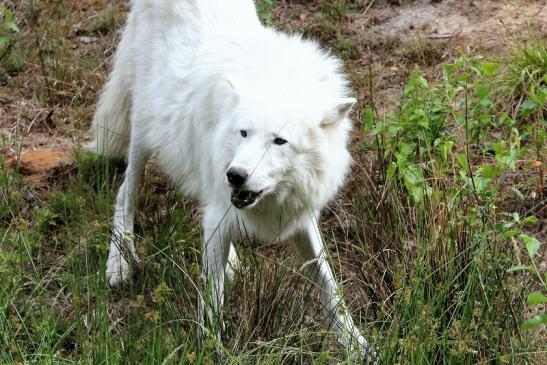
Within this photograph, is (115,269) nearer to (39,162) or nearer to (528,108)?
(39,162)

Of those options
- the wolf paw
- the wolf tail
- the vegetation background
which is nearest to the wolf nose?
the vegetation background

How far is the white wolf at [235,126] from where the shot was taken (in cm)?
418

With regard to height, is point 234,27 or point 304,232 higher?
point 234,27

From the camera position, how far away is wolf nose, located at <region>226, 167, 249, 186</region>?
13.0 feet

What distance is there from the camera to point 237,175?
3.98 metres

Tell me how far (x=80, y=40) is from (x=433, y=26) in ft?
10.4

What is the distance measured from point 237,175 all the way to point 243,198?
0.19 metres

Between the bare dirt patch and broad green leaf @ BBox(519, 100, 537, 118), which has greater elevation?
broad green leaf @ BBox(519, 100, 537, 118)

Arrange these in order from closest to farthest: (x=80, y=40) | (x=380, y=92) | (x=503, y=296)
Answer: (x=503, y=296)
(x=380, y=92)
(x=80, y=40)

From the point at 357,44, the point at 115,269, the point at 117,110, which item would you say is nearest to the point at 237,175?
the point at 115,269

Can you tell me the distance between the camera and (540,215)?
5375mm

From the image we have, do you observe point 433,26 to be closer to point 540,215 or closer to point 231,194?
point 540,215

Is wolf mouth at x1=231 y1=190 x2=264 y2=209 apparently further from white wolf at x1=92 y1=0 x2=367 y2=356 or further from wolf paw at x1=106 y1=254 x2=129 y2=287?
wolf paw at x1=106 y1=254 x2=129 y2=287

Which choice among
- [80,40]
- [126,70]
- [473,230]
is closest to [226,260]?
[473,230]
